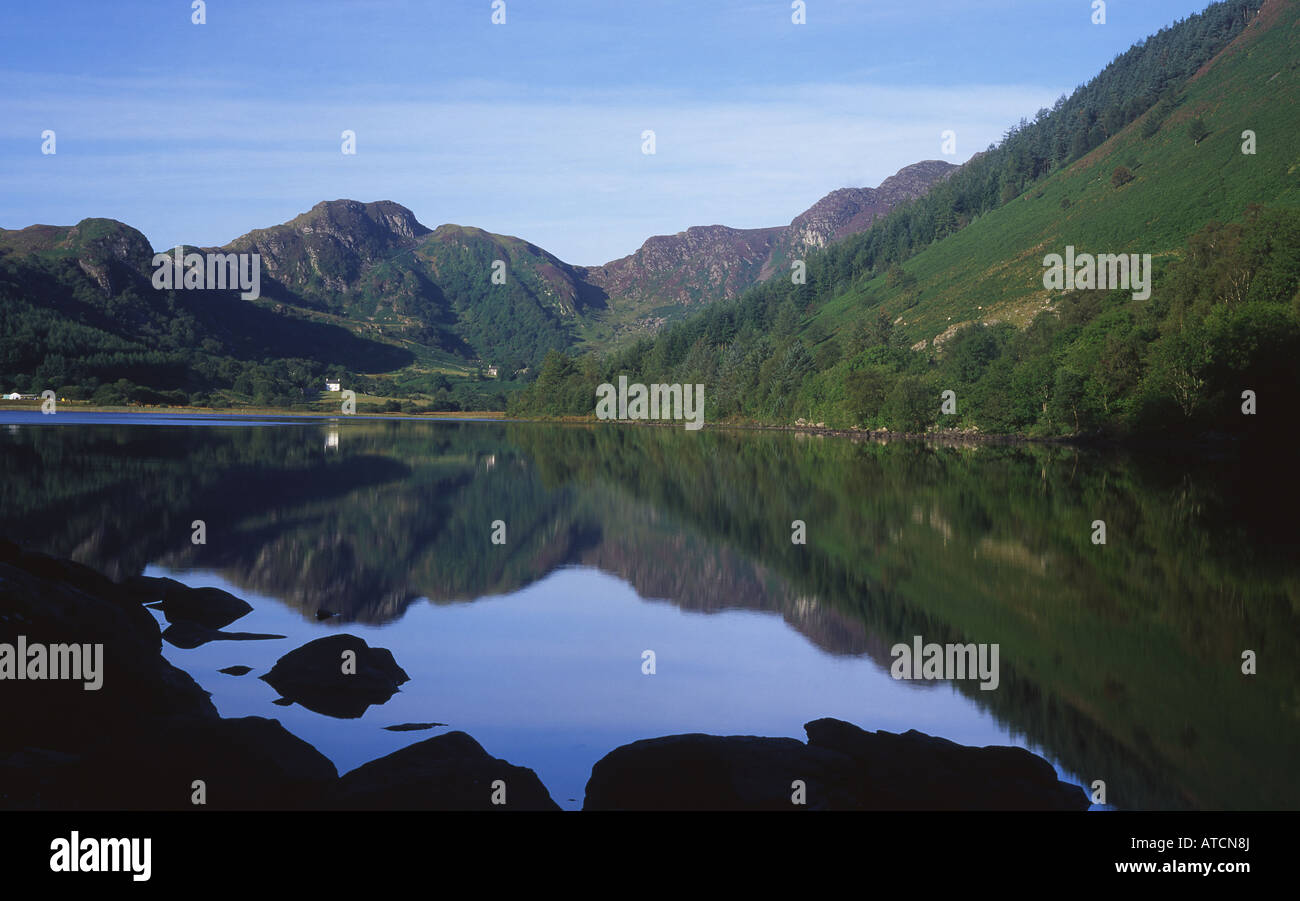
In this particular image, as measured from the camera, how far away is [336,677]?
14961 mm

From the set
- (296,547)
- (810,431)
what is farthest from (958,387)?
(296,547)

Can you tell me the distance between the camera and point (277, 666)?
15.4 m

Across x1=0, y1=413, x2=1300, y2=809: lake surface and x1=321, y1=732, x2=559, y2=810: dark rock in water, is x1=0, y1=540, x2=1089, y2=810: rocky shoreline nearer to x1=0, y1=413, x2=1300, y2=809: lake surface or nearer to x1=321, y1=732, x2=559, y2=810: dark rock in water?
x1=321, y1=732, x2=559, y2=810: dark rock in water

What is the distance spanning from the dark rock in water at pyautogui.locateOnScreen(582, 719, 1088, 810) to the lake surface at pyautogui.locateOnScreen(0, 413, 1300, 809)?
814 mm

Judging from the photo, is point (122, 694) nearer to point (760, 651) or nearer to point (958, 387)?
point (760, 651)

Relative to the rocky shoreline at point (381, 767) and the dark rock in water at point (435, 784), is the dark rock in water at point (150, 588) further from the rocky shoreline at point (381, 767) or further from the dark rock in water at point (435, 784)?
the dark rock in water at point (435, 784)

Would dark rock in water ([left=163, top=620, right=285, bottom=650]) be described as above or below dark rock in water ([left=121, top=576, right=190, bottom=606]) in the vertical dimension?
below

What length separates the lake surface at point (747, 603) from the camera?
13.3 metres

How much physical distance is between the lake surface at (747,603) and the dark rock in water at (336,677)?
0.40 meters

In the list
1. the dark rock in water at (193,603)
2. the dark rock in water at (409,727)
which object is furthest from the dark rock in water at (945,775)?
the dark rock in water at (193,603)

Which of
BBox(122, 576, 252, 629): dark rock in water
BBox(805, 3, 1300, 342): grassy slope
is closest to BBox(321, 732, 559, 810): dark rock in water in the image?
BBox(122, 576, 252, 629): dark rock in water

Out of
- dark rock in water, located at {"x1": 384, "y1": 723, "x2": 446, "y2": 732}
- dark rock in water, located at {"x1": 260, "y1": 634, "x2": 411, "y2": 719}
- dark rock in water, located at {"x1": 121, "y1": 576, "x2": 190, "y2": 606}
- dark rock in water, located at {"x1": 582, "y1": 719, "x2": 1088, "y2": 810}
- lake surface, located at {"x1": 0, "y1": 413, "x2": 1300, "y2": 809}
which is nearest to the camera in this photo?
dark rock in water, located at {"x1": 582, "y1": 719, "x2": 1088, "y2": 810}

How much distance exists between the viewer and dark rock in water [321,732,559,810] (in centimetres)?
976
